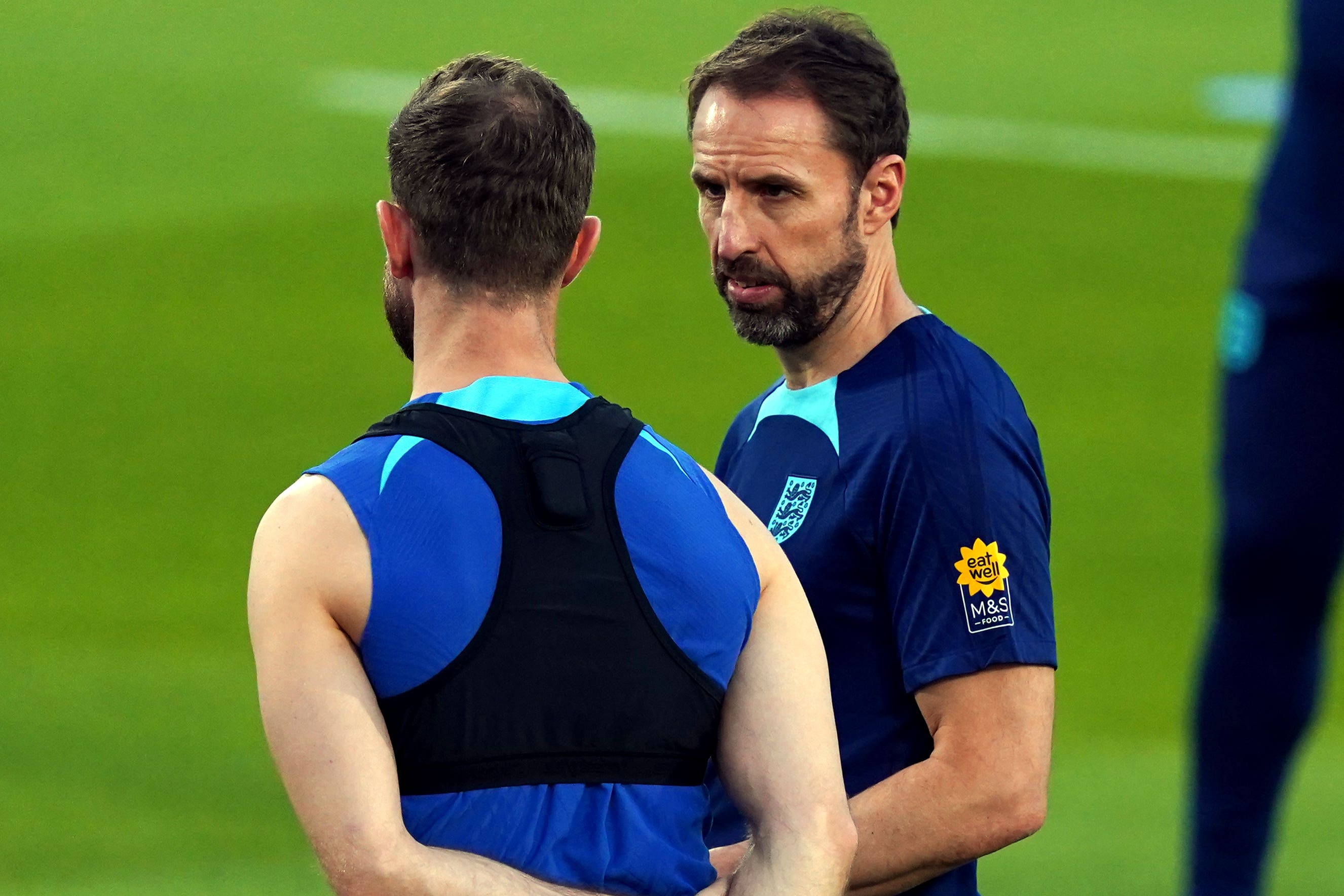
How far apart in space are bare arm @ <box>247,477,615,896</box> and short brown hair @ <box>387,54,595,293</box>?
0.43 metres

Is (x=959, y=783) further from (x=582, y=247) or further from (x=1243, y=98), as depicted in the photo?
(x=1243, y=98)

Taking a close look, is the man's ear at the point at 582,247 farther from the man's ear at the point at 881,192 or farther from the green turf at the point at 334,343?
the green turf at the point at 334,343

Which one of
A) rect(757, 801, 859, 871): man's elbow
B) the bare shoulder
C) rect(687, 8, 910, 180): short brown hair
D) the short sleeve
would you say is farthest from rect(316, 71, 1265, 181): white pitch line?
the bare shoulder

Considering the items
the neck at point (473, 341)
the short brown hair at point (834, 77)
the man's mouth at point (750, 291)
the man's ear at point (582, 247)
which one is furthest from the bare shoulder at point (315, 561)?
the short brown hair at point (834, 77)

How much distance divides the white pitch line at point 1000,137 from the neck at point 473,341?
14.5 m

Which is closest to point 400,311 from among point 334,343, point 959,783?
point 959,783

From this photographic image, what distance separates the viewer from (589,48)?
19750mm

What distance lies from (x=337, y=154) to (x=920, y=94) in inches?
237

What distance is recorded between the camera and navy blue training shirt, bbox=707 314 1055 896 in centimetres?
332

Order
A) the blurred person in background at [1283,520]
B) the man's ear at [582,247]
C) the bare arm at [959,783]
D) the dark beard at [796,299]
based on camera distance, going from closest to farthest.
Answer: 1. the man's ear at [582,247]
2. the bare arm at [959,783]
3. the dark beard at [796,299]
4. the blurred person in background at [1283,520]

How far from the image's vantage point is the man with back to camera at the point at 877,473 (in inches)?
130

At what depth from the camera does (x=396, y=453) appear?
256 cm

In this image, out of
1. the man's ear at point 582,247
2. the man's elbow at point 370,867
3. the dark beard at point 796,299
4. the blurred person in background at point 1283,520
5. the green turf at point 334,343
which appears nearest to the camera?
the man's elbow at point 370,867

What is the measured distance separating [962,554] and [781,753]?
2.35ft
